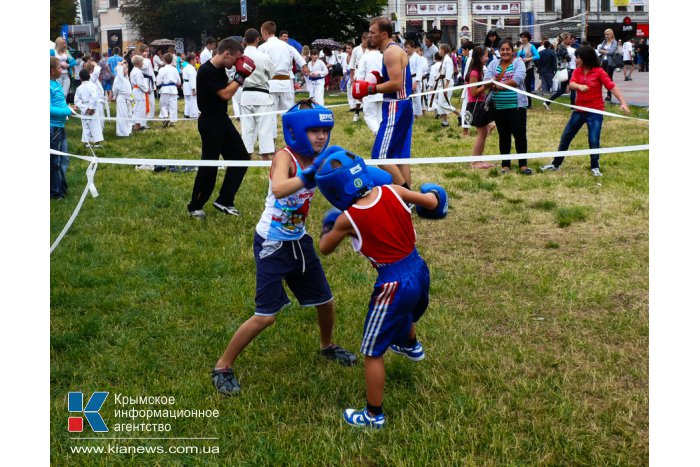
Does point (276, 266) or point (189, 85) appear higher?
point (189, 85)

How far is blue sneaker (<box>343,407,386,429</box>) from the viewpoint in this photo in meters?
3.74

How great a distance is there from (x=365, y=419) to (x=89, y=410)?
145cm

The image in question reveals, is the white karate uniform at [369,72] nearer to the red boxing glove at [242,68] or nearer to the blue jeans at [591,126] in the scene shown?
the blue jeans at [591,126]

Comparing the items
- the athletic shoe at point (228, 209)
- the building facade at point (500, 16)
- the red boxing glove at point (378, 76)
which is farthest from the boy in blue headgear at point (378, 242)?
the building facade at point (500, 16)

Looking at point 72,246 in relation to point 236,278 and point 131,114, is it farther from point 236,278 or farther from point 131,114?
point 131,114

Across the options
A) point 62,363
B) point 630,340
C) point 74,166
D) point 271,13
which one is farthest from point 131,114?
point 630,340

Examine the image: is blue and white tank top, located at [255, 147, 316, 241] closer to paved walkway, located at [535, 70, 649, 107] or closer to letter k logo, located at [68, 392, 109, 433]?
letter k logo, located at [68, 392, 109, 433]

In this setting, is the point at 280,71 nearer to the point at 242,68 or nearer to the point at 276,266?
the point at 242,68

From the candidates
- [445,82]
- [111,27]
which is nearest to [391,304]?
[445,82]

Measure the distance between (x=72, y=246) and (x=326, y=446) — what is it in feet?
14.7

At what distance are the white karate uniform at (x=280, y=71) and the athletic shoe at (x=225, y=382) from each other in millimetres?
7532

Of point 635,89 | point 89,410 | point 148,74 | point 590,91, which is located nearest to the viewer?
point 89,410

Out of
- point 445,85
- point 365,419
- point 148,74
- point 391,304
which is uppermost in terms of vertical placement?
point 148,74

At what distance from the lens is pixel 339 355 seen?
4.59 meters
